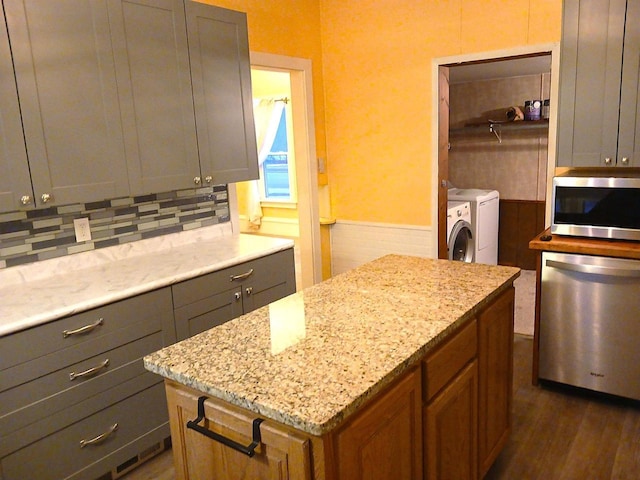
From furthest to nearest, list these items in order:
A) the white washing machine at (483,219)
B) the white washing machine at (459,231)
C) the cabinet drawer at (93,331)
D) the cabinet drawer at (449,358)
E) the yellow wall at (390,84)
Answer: the white washing machine at (483,219) < the white washing machine at (459,231) < the yellow wall at (390,84) < the cabinet drawer at (93,331) < the cabinet drawer at (449,358)

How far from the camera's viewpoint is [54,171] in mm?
2156

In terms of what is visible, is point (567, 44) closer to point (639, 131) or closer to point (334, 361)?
point (639, 131)

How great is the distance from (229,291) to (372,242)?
1.79 m

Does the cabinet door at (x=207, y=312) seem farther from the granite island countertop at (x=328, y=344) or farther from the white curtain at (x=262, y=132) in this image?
the white curtain at (x=262, y=132)

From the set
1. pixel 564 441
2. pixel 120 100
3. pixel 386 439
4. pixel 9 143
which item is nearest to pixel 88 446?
pixel 9 143

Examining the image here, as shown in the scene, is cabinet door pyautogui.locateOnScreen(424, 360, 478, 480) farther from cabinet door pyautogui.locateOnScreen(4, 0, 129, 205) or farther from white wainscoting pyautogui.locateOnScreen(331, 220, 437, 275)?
white wainscoting pyautogui.locateOnScreen(331, 220, 437, 275)

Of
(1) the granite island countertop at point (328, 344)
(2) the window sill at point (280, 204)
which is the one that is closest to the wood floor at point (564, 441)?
(1) the granite island countertop at point (328, 344)

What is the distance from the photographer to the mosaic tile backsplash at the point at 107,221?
92.5 inches

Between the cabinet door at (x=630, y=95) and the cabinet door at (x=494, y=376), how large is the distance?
116 cm

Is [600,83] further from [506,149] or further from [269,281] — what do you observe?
[506,149]

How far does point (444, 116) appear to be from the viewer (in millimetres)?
3697

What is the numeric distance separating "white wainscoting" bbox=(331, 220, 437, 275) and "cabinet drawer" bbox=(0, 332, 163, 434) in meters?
2.21

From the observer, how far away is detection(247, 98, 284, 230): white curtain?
702cm

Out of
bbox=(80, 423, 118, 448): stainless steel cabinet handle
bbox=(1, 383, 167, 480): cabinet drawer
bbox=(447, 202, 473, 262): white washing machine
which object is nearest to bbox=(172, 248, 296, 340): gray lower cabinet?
bbox=(1, 383, 167, 480): cabinet drawer
